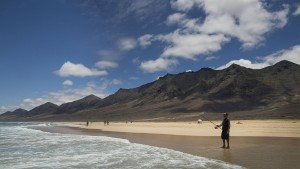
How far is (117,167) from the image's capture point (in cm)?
1457

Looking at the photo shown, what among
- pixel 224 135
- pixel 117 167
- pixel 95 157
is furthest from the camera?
pixel 224 135

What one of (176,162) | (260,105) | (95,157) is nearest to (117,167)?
(176,162)

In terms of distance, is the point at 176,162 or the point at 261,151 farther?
the point at 261,151

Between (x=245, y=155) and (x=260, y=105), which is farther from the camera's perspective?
(x=260, y=105)

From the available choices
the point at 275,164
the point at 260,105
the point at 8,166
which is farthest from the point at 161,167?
the point at 260,105

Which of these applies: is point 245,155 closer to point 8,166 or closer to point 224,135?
point 224,135

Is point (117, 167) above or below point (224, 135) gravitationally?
below

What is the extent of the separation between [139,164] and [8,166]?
592cm

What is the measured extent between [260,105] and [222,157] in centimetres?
18965

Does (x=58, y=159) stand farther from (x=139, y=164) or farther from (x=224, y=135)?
(x=224, y=135)

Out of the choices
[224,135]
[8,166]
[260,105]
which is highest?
[260,105]

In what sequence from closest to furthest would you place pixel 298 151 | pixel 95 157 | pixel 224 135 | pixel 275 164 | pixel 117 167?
pixel 275 164, pixel 117 167, pixel 298 151, pixel 95 157, pixel 224 135

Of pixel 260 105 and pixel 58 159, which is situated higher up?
pixel 260 105

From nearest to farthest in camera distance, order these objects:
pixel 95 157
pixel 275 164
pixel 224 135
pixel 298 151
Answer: pixel 275 164
pixel 298 151
pixel 95 157
pixel 224 135
